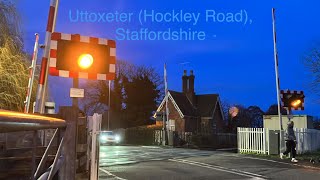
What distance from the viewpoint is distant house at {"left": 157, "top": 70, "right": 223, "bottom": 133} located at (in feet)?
187

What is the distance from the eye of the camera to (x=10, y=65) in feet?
52.2

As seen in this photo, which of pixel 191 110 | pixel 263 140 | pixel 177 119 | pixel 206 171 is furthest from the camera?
pixel 191 110

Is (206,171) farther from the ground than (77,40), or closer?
closer

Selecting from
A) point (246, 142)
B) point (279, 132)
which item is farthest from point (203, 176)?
point (246, 142)

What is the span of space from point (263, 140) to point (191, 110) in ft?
114

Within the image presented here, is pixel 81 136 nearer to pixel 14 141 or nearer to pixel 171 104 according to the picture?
pixel 14 141

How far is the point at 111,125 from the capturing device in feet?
214

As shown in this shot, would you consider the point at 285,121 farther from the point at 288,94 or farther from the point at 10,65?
the point at 10,65

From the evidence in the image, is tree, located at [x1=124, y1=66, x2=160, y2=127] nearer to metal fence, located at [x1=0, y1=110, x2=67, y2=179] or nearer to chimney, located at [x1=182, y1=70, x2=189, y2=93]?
chimney, located at [x1=182, y1=70, x2=189, y2=93]

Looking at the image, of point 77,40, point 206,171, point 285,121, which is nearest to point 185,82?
point 285,121

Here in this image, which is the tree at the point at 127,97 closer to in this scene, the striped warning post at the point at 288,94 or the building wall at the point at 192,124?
the building wall at the point at 192,124

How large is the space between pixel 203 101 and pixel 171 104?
6.18 meters

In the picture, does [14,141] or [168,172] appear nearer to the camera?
[14,141]

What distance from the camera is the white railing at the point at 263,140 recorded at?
23.9m
